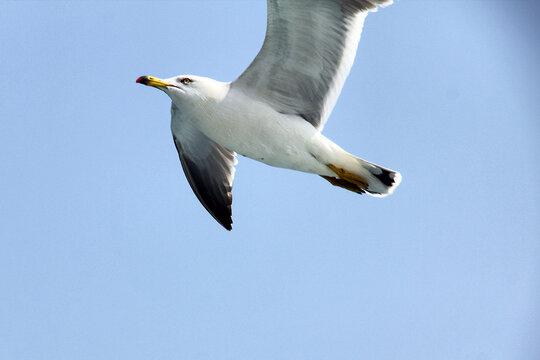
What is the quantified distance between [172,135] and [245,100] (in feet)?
4.95

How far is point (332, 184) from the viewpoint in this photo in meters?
7.48

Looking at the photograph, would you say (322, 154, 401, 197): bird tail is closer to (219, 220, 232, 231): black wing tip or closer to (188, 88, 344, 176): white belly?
(188, 88, 344, 176): white belly

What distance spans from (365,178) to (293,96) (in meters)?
0.99

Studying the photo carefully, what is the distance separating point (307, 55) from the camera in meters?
7.10

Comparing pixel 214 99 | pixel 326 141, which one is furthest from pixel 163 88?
pixel 326 141

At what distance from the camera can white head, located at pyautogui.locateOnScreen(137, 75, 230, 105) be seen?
7.00 metres

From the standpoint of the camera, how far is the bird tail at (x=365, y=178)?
728 centimetres

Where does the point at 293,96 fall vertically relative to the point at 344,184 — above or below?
above

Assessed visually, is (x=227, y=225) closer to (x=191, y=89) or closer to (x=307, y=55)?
(x=191, y=89)

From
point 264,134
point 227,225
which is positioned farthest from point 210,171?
point 264,134

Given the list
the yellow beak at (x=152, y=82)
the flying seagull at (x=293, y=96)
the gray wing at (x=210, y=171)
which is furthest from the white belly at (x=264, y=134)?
the gray wing at (x=210, y=171)

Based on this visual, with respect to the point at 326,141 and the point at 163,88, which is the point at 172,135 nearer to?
the point at 163,88

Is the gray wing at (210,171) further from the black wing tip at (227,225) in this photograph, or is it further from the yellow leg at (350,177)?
the yellow leg at (350,177)

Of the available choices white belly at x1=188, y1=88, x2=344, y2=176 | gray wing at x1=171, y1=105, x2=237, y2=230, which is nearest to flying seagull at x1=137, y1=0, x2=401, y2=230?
white belly at x1=188, y1=88, x2=344, y2=176
